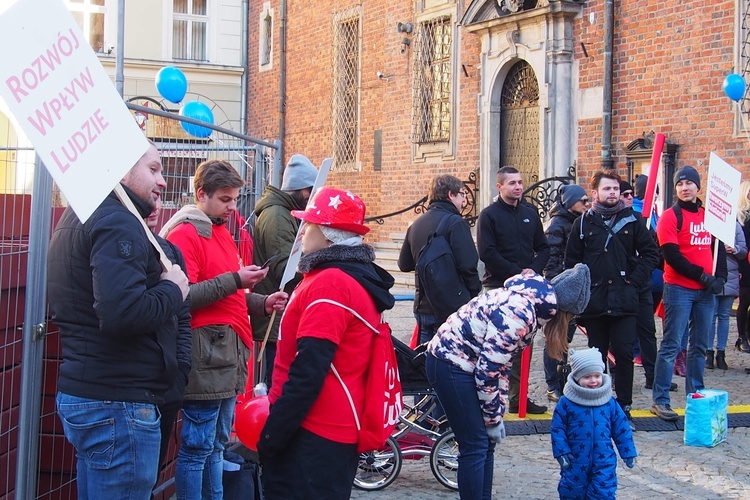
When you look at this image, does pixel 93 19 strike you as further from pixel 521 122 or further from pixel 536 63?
pixel 536 63

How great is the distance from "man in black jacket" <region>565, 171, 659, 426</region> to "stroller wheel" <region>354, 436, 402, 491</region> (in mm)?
2138

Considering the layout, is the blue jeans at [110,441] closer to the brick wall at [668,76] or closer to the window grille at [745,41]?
the brick wall at [668,76]

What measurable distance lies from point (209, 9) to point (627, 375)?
21.0 m

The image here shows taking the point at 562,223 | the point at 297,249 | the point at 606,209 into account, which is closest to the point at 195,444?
the point at 297,249

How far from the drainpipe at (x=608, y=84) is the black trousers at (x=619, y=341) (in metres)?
6.88

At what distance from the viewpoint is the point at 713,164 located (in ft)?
25.6

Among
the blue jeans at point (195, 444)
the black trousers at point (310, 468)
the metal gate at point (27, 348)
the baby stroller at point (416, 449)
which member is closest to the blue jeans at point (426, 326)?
the baby stroller at point (416, 449)

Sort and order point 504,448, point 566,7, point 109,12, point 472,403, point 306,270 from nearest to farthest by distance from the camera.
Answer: point 306,270 → point 472,403 → point 504,448 → point 566,7 → point 109,12

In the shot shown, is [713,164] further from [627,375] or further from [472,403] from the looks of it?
[472,403]

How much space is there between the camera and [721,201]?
25.1ft

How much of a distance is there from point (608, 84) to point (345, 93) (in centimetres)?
889

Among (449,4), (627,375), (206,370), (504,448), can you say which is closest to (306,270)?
(206,370)

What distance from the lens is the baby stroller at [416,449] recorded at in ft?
18.5

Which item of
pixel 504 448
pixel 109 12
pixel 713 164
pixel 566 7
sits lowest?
pixel 504 448
